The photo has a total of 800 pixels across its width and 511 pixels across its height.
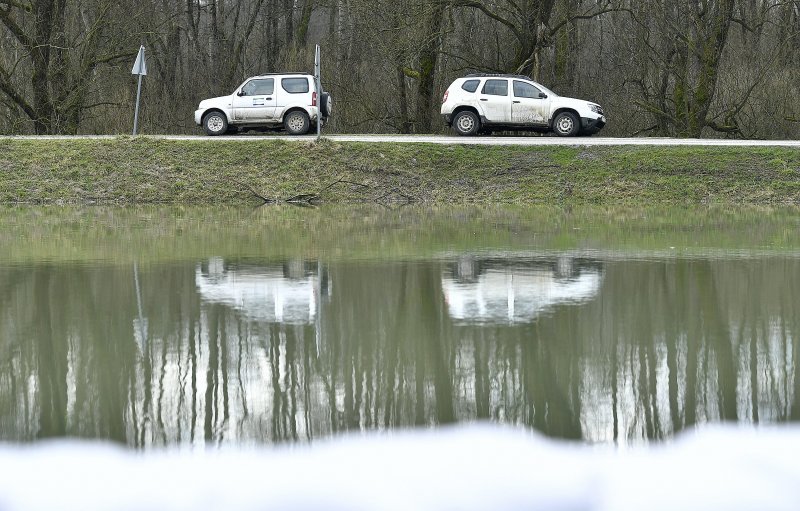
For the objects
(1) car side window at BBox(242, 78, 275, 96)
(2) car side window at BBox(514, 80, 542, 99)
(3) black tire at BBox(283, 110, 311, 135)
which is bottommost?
(3) black tire at BBox(283, 110, 311, 135)

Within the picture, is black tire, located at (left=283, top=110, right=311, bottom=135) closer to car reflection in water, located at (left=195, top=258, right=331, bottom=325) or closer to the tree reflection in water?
car reflection in water, located at (left=195, top=258, right=331, bottom=325)

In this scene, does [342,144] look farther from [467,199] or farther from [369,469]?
[369,469]

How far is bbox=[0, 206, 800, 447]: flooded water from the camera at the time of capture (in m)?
6.56

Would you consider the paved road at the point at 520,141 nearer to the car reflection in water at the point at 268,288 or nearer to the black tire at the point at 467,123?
the black tire at the point at 467,123

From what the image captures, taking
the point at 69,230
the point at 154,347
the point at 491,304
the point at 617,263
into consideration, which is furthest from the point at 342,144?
the point at 154,347

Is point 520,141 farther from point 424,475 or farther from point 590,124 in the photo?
point 424,475

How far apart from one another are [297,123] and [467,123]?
444 cm

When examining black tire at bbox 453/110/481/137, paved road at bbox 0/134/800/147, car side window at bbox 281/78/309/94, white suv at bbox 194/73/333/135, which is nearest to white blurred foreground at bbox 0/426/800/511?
paved road at bbox 0/134/800/147

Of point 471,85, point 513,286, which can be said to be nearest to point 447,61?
point 471,85

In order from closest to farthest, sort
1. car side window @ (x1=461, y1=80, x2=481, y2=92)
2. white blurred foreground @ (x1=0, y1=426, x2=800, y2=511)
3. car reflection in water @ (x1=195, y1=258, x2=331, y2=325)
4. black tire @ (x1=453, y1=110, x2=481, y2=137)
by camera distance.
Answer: white blurred foreground @ (x1=0, y1=426, x2=800, y2=511) → car reflection in water @ (x1=195, y1=258, x2=331, y2=325) → car side window @ (x1=461, y1=80, x2=481, y2=92) → black tire @ (x1=453, y1=110, x2=481, y2=137)

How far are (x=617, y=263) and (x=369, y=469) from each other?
7.81m

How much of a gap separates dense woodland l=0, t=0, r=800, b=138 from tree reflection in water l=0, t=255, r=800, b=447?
89.0 feet

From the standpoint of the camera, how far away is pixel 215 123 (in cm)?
3152

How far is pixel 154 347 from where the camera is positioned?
8203mm
